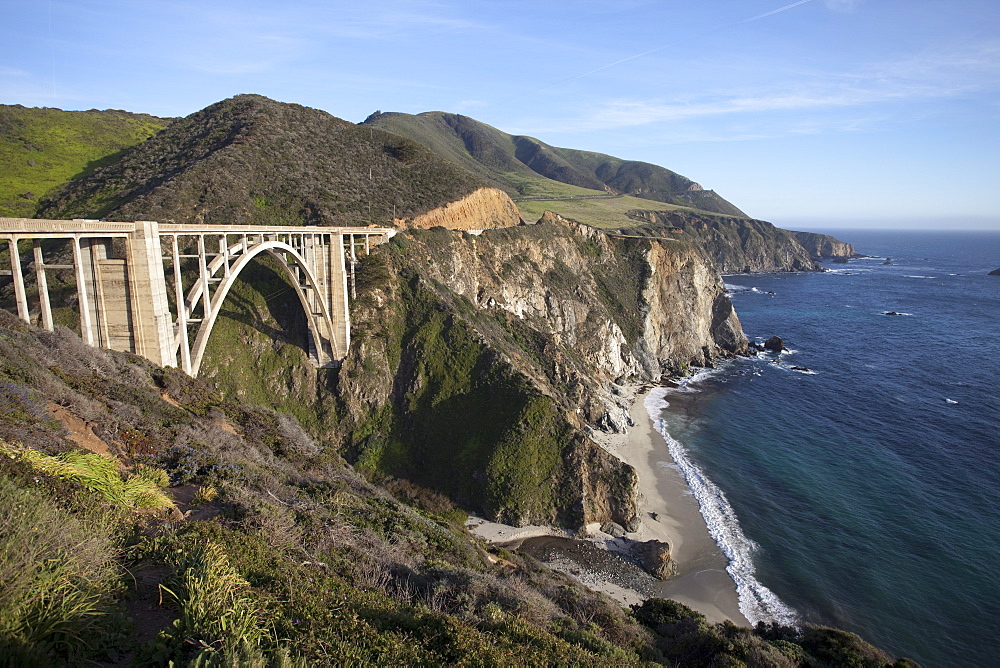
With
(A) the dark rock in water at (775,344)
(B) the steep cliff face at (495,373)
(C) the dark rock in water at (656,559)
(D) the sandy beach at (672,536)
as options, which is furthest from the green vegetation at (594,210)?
(C) the dark rock in water at (656,559)

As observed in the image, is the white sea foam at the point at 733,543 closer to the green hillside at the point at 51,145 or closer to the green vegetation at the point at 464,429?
the green vegetation at the point at 464,429

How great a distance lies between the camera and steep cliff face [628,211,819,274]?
15788 cm

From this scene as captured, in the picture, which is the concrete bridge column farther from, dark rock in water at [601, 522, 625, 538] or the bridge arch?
dark rock in water at [601, 522, 625, 538]

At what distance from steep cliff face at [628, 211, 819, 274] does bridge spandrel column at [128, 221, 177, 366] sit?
5687 inches

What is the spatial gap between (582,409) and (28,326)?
39.0 metres

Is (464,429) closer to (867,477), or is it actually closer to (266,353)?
(266,353)

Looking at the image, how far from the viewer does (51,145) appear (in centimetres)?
6056

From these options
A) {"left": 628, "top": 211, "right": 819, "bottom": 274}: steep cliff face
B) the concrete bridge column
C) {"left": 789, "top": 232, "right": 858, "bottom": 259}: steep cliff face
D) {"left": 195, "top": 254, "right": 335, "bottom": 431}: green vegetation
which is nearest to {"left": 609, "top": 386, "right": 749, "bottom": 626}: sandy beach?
{"left": 195, "top": 254, "right": 335, "bottom": 431}: green vegetation

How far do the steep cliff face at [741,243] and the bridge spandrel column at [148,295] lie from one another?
474 ft

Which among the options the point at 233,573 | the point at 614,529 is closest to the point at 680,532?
the point at 614,529

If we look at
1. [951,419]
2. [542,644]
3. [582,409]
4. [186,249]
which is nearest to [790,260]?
[951,419]

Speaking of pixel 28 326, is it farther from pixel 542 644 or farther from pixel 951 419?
pixel 951 419

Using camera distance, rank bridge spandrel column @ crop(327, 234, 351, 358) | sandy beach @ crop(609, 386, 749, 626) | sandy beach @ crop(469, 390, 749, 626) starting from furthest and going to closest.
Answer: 1. bridge spandrel column @ crop(327, 234, 351, 358)
2. sandy beach @ crop(609, 386, 749, 626)
3. sandy beach @ crop(469, 390, 749, 626)

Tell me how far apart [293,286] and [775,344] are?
68.2 metres
